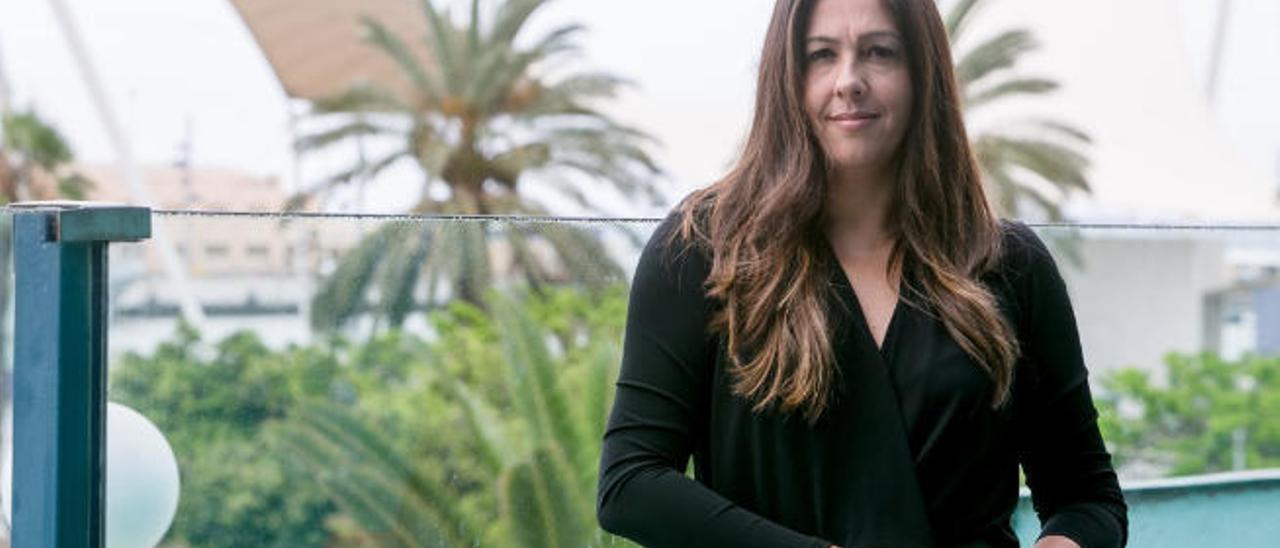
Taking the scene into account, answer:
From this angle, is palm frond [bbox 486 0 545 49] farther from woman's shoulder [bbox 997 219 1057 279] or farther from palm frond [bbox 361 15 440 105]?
woman's shoulder [bbox 997 219 1057 279]

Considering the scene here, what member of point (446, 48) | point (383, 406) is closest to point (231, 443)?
point (383, 406)

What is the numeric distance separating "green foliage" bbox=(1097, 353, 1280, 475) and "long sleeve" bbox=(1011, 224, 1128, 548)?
14820mm

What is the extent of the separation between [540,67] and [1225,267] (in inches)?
504

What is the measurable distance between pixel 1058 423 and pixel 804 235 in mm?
338

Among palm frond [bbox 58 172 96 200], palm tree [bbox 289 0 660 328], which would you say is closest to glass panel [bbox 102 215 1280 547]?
palm tree [bbox 289 0 660 328]

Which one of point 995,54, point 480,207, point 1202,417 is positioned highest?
point 995,54

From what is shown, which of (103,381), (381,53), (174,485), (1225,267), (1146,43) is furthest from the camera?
(1146,43)

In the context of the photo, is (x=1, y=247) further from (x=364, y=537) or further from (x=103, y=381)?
(x=364, y=537)

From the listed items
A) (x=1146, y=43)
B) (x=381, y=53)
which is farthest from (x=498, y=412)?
(x=1146, y=43)

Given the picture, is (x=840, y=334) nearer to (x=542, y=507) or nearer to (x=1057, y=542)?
(x=1057, y=542)

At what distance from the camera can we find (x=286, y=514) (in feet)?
8.98

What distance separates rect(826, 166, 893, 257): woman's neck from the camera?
168cm

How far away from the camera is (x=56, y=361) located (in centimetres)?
184

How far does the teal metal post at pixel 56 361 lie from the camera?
184cm
